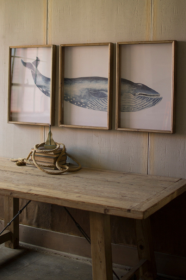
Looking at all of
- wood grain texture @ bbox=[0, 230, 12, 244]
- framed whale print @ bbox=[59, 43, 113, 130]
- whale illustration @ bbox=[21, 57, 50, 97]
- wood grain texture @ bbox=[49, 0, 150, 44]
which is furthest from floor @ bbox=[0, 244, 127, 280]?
wood grain texture @ bbox=[49, 0, 150, 44]

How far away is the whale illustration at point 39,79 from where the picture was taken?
2.69 m

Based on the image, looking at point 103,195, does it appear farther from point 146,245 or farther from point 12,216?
point 12,216

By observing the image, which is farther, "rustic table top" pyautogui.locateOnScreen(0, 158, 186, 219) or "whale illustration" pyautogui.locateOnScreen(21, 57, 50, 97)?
"whale illustration" pyautogui.locateOnScreen(21, 57, 50, 97)

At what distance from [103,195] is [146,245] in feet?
2.23

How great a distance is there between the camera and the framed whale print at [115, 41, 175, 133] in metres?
2.25

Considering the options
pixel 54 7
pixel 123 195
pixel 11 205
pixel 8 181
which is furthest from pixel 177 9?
pixel 11 205

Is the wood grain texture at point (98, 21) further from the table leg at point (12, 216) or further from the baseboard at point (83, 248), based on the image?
the baseboard at point (83, 248)

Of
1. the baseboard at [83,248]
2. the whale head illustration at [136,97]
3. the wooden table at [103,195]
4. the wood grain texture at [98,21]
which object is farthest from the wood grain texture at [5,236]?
the wood grain texture at [98,21]

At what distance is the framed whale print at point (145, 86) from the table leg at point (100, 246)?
2.75 feet

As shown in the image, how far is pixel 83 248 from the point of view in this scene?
265 centimetres

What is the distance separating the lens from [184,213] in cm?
232

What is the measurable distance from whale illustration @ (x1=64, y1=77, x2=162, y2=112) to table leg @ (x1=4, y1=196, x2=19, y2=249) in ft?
3.20

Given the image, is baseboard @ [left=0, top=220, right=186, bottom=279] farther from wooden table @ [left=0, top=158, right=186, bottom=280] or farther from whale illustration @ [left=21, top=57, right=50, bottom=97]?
whale illustration @ [left=21, top=57, right=50, bottom=97]

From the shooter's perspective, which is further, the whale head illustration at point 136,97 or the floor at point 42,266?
the floor at point 42,266
